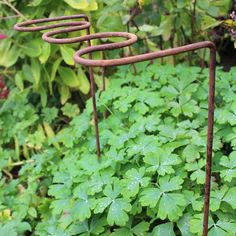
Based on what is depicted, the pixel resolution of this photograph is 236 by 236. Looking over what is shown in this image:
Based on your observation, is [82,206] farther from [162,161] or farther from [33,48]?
[33,48]

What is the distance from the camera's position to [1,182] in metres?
1.75

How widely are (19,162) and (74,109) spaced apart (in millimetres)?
384

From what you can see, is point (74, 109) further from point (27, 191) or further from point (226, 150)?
point (226, 150)

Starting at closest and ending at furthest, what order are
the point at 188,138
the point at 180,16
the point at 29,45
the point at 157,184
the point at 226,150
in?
the point at 157,184, the point at 188,138, the point at 226,150, the point at 180,16, the point at 29,45

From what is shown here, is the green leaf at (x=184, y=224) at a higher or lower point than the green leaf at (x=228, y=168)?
lower

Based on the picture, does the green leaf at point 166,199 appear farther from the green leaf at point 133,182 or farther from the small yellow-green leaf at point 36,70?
the small yellow-green leaf at point 36,70

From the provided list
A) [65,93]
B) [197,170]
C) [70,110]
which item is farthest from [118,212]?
[65,93]

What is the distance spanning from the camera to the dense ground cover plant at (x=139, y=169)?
3.74ft

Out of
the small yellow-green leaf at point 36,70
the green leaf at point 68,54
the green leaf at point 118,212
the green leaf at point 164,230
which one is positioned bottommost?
the green leaf at point 164,230

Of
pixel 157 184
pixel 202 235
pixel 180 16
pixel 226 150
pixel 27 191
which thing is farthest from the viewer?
pixel 180 16

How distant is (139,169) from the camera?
122cm

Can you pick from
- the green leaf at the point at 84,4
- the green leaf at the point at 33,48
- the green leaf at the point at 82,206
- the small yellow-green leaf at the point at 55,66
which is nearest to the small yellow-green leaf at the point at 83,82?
the small yellow-green leaf at the point at 55,66

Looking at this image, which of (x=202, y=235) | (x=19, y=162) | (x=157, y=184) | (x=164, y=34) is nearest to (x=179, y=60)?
(x=164, y=34)

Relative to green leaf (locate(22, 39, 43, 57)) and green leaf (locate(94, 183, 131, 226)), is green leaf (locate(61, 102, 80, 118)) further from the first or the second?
green leaf (locate(94, 183, 131, 226))
